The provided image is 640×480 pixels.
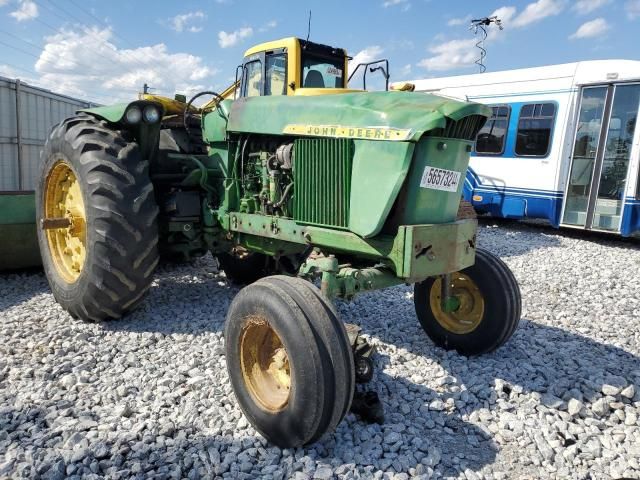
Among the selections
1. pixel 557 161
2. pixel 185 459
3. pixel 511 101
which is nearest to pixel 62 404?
pixel 185 459

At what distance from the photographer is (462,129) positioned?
301cm

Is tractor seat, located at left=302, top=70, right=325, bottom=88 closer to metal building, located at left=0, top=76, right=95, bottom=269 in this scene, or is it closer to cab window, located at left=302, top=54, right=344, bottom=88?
cab window, located at left=302, top=54, right=344, bottom=88

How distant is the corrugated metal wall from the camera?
869cm

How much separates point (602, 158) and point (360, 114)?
7498 millimetres

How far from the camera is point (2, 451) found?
251cm

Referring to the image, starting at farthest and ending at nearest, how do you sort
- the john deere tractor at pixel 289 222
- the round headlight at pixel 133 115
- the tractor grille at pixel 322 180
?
the round headlight at pixel 133 115, the tractor grille at pixel 322 180, the john deere tractor at pixel 289 222

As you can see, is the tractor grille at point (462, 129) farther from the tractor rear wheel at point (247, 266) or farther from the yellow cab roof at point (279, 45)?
the yellow cab roof at point (279, 45)

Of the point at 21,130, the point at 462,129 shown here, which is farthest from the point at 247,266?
the point at 21,130

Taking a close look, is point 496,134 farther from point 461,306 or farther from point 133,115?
point 133,115

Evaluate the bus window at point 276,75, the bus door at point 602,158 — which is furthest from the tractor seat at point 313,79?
the bus door at point 602,158

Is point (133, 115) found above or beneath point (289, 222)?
above

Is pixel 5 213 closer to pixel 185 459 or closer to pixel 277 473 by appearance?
pixel 185 459

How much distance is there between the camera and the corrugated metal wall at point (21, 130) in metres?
8.69

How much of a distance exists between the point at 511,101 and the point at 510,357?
7647mm
